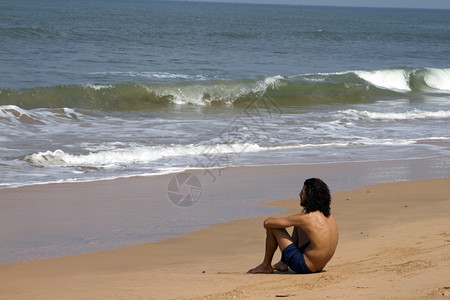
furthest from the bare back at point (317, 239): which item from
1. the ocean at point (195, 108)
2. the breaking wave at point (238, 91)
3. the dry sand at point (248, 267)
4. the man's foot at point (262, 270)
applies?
the breaking wave at point (238, 91)

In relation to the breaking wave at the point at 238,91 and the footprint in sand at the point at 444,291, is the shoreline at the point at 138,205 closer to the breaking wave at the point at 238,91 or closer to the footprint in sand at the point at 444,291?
the footprint in sand at the point at 444,291

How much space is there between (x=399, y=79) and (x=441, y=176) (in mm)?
16966

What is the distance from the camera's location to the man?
4.98 metres

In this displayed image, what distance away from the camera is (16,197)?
25.5 ft

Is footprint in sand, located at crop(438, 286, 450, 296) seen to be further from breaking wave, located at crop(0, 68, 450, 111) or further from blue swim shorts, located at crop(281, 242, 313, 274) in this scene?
breaking wave, located at crop(0, 68, 450, 111)

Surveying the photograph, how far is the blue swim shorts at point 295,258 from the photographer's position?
4.95 meters

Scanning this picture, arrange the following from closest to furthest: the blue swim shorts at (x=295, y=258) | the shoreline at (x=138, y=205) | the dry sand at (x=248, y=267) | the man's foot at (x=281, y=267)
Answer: the dry sand at (x=248, y=267) → the blue swim shorts at (x=295, y=258) → the man's foot at (x=281, y=267) → the shoreline at (x=138, y=205)

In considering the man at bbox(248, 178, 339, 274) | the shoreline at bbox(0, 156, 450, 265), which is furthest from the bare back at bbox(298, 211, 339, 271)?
the shoreline at bbox(0, 156, 450, 265)

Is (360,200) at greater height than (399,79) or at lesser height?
lesser

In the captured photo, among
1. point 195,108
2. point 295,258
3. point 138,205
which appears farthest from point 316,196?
point 195,108

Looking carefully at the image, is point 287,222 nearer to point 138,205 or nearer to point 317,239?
point 317,239

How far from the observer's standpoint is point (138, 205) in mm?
7613

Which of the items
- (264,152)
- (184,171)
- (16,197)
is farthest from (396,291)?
(264,152)

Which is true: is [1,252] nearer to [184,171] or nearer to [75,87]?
[184,171]
